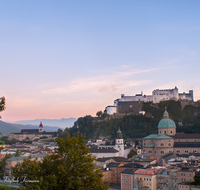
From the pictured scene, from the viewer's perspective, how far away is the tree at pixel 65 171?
14000mm

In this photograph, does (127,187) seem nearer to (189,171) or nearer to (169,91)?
(189,171)

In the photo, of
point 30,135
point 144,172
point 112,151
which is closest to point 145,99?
point 112,151

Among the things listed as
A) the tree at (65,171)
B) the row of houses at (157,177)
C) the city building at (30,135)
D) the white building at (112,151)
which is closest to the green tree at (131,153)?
the white building at (112,151)

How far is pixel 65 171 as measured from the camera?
1419 centimetres

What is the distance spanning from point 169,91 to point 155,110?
32.0 ft

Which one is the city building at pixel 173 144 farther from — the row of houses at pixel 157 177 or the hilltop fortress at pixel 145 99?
the hilltop fortress at pixel 145 99

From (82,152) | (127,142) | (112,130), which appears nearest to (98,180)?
(82,152)

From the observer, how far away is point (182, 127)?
258 feet

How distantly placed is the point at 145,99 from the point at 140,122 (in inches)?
506

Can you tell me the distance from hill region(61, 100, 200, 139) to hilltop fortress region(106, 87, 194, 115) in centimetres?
251

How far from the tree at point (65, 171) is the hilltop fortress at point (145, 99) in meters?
81.6

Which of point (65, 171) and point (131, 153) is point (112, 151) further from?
point (65, 171)

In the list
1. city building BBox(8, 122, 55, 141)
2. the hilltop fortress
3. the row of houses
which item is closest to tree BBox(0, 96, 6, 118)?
the row of houses

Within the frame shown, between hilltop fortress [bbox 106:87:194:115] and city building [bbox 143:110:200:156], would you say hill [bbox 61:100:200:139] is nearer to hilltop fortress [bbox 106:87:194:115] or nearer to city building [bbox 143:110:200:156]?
hilltop fortress [bbox 106:87:194:115]
